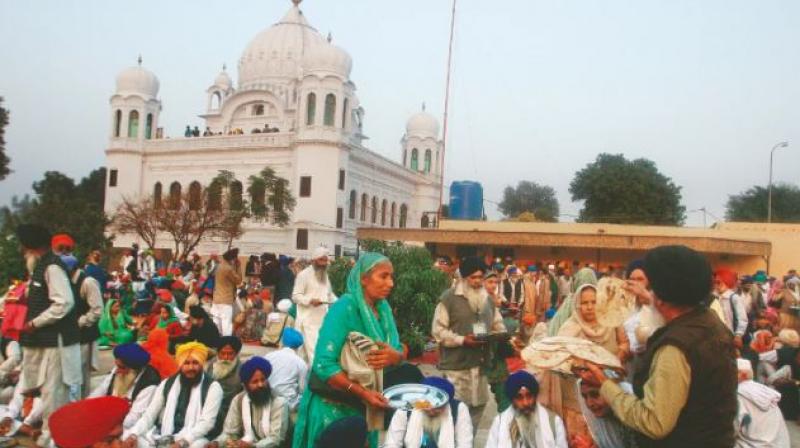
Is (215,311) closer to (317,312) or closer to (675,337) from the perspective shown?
(317,312)

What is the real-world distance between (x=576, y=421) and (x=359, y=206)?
36871 mm

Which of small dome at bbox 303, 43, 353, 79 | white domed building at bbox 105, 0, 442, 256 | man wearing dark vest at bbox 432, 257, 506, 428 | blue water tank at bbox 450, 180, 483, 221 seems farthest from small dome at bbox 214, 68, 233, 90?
man wearing dark vest at bbox 432, 257, 506, 428

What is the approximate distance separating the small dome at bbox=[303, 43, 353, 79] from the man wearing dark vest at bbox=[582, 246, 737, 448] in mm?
37548

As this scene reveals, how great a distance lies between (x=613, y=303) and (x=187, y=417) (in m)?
3.32

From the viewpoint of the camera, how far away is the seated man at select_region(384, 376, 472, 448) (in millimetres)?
4316

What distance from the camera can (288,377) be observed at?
6.16 meters

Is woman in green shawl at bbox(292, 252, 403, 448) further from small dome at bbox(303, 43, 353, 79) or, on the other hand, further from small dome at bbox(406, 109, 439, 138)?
small dome at bbox(406, 109, 439, 138)

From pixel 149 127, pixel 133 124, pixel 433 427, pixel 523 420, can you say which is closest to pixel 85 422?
pixel 433 427

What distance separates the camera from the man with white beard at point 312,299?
736 centimetres

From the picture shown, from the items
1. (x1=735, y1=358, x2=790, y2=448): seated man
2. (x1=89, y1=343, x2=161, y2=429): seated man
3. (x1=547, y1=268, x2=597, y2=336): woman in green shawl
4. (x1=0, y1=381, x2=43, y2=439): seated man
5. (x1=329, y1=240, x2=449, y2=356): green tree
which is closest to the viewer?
(x1=547, y1=268, x2=597, y2=336): woman in green shawl

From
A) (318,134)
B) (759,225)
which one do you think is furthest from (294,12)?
(759,225)

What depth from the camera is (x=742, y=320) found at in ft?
26.5

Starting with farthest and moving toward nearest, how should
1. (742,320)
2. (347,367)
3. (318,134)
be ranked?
(318,134), (742,320), (347,367)

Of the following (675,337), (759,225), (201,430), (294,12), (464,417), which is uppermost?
(294,12)
